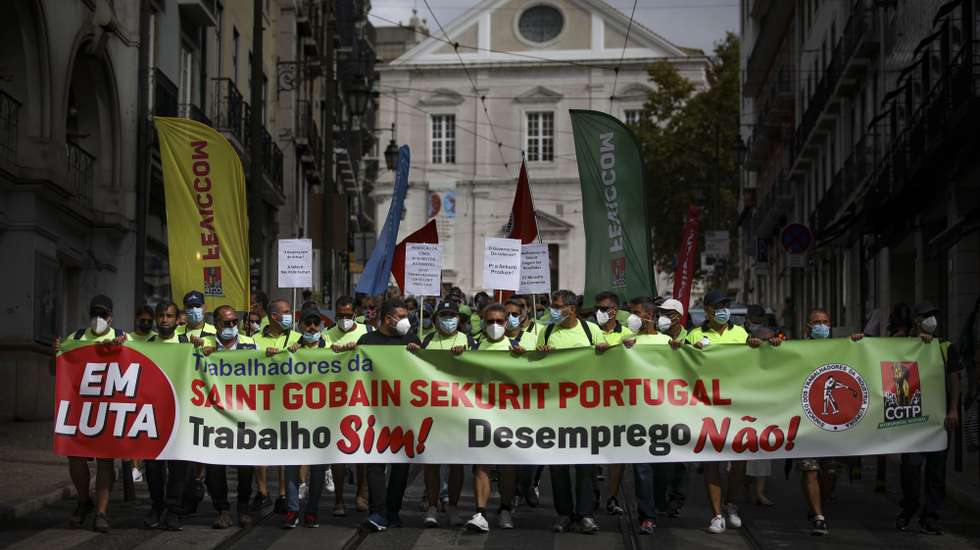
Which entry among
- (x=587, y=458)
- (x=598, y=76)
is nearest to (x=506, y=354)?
(x=587, y=458)

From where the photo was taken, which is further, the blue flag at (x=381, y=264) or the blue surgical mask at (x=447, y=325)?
the blue flag at (x=381, y=264)

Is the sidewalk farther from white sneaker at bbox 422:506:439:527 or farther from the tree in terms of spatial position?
the tree

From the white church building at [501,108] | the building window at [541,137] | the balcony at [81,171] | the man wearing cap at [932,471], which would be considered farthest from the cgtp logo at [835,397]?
the building window at [541,137]

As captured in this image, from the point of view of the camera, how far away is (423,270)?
47.7 ft

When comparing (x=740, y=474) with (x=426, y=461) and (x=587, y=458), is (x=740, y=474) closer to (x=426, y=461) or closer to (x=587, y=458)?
(x=587, y=458)

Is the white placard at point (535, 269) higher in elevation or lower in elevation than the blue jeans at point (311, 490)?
higher

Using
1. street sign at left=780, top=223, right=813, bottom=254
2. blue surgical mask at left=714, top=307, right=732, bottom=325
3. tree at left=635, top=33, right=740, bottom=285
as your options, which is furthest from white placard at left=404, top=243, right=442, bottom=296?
tree at left=635, top=33, right=740, bottom=285

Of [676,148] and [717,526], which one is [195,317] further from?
[676,148]

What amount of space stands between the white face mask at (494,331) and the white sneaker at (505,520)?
1.34 metres

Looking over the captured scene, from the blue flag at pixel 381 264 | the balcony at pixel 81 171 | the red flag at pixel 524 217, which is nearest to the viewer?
the red flag at pixel 524 217

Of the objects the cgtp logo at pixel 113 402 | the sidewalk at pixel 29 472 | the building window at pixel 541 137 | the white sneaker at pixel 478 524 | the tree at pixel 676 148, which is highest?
the building window at pixel 541 137

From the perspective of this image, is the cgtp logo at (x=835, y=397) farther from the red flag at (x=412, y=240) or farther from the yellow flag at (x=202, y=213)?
the yellow flag at (x=202, y=213)

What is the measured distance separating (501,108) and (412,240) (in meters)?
62.9

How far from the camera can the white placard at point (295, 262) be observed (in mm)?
16469
